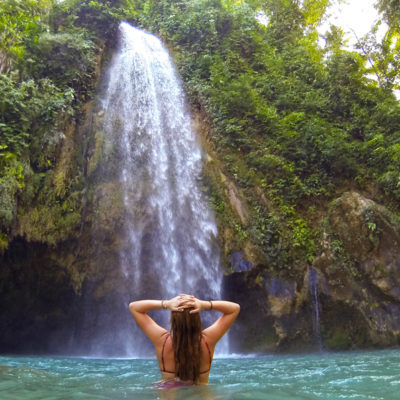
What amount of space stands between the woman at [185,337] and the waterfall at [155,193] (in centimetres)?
671

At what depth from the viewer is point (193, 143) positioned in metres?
12.1

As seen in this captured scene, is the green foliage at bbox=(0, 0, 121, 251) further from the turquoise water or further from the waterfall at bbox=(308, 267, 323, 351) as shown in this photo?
the waterfall at bbox=(308, 267, 323, 351)

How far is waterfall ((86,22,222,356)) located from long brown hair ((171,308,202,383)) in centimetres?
682

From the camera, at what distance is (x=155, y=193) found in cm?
1071

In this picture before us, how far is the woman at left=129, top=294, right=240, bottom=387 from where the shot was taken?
2604 mm

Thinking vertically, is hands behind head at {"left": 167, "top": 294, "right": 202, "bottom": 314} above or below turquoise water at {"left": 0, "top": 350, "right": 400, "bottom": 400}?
above

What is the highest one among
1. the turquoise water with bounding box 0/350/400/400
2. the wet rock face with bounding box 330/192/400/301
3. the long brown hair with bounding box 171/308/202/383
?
the wet rock face with bounding box 330/192/400/301

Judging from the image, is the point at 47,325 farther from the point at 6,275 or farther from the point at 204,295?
the point at 204,295

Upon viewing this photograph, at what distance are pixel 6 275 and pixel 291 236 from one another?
7163 mm

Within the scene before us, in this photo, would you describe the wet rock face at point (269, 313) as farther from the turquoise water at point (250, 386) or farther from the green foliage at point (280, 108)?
the turquoise water at point (250, 386)

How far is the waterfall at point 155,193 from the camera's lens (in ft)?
32.0

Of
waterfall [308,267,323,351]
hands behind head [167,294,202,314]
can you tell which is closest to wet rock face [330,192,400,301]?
waterfall [308,267,323,351]

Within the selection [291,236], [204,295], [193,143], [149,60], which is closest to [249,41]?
[149,60]

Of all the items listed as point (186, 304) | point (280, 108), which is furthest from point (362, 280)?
point (186, 304)
